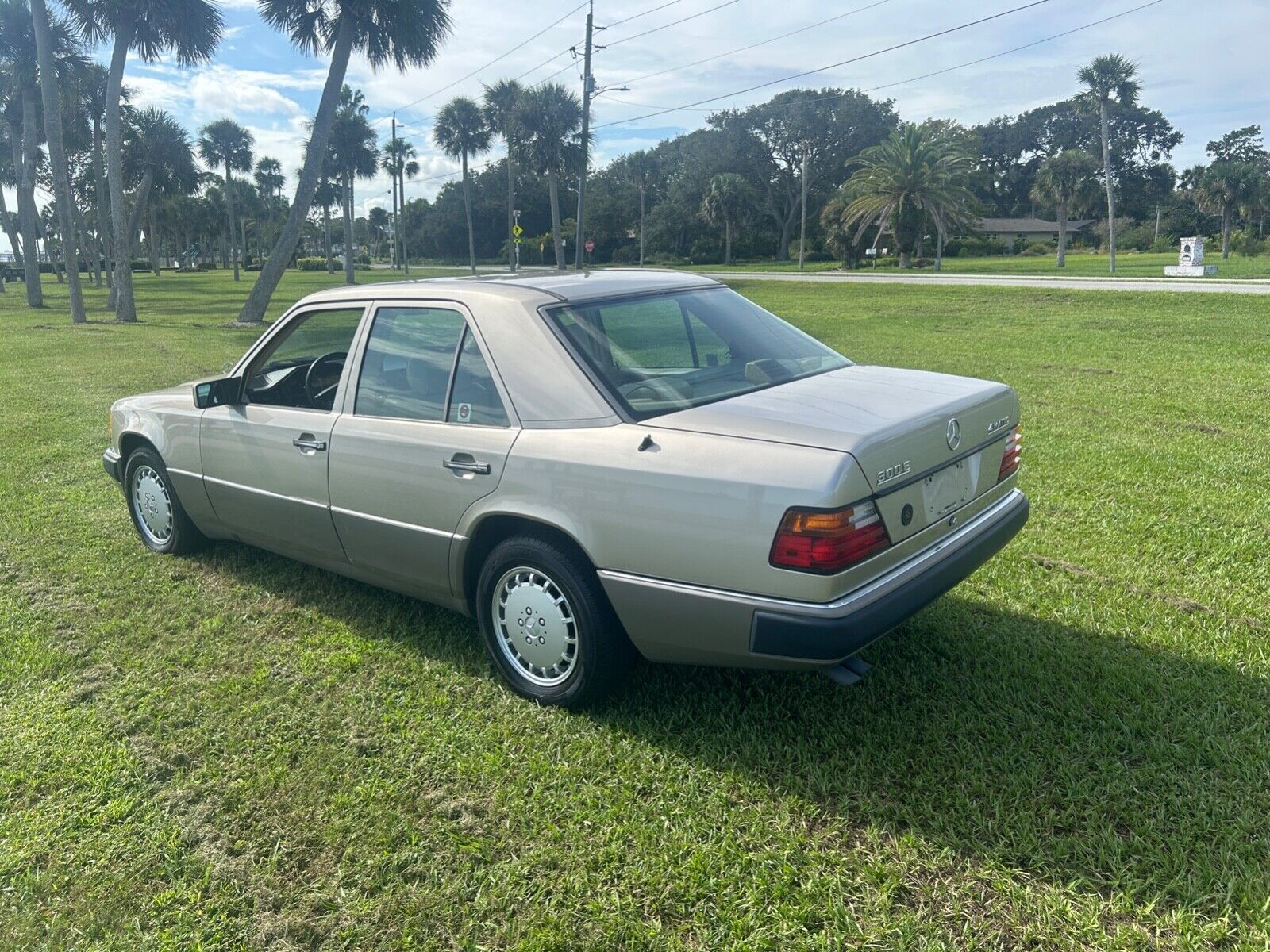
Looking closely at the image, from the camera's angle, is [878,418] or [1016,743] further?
[1016,743]

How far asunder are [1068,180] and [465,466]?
5615cm

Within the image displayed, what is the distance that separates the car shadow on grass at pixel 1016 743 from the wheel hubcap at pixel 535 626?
0.25 meters

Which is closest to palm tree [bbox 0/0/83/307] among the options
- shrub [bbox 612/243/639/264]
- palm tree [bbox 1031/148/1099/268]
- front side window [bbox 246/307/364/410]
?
front side window [bbox 246/307/364/410]

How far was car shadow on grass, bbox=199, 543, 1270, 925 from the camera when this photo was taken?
2682 mm

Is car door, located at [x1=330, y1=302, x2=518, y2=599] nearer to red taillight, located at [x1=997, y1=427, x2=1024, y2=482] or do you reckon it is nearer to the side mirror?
the side mirror

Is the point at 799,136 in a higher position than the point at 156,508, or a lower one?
higher

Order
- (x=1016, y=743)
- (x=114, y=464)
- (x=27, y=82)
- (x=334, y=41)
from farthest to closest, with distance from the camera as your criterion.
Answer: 1. (x=27, y=82)
2. (x=334, y=41)
3. (x=114, y=464)
4. (x=1016, y=743)

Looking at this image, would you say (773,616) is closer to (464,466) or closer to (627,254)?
(464,466)

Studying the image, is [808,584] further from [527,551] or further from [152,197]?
[152,197]

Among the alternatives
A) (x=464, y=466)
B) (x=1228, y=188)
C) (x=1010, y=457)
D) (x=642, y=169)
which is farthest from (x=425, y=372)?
(x=642, y=169)

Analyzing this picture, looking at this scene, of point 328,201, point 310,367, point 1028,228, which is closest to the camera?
point 310,367

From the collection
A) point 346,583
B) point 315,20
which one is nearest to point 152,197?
point 315,20

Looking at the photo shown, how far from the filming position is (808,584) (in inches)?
111

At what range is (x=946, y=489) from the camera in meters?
3.35
